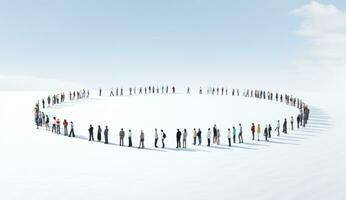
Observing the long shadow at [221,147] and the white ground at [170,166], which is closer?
the white ground at [170,166]

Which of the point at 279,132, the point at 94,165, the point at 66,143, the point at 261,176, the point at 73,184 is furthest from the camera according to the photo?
the point at 279,132

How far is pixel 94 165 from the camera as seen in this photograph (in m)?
23.0

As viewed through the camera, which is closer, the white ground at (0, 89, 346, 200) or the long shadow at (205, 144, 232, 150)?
the white ground at (0, 89, 346, 200)

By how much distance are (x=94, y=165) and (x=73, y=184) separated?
3784mm

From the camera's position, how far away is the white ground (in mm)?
18125

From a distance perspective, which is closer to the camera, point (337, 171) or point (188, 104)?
point (337, 171)

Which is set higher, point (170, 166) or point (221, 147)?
point (170, 166)

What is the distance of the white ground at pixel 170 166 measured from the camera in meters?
18.1

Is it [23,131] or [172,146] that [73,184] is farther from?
[23,131]

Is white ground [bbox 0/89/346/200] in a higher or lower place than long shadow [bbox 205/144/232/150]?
higher

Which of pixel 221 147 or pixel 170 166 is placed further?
pixel 221 147

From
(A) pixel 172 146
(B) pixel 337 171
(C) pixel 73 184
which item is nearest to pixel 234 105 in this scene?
(A) pixel 172 146

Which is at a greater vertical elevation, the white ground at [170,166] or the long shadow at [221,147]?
the white ground at [170,166]

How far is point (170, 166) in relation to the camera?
75.7 ft
